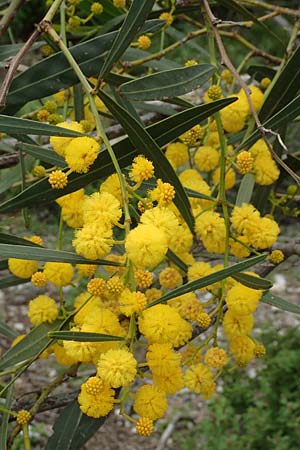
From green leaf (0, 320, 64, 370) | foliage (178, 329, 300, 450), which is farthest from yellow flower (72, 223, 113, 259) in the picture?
foliage (178, 329, 300, 450)

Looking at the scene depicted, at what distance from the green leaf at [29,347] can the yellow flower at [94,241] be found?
0.33 meters

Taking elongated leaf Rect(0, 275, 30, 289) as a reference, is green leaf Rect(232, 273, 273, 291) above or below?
above

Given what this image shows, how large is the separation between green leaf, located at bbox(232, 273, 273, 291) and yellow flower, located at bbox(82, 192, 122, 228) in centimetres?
Answer: 22

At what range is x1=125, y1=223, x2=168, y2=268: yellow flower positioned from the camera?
63cm

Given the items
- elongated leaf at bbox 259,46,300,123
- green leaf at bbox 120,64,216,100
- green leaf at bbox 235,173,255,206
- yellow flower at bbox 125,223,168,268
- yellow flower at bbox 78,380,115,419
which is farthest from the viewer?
green leaf at bbox 235,173,255,206

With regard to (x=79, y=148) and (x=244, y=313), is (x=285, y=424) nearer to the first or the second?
(x=244, y=313)

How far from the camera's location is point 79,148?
75 cm

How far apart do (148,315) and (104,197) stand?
0.47 ft

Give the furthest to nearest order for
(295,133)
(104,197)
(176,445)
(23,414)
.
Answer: (295,133) < (176,445) < (23,414) < (104,197)

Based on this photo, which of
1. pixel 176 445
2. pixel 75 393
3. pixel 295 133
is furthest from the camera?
pixel 295 133

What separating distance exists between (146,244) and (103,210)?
8cm

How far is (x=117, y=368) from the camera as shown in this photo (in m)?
0.68

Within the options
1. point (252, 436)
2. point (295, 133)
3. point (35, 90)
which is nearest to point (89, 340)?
point (35, 90)

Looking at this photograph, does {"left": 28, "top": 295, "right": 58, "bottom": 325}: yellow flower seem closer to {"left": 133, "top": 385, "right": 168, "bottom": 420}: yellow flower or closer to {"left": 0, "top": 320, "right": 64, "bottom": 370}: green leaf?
{"left": 0, "top": 320, "right": 64, "bottom": 370}: green leaf
